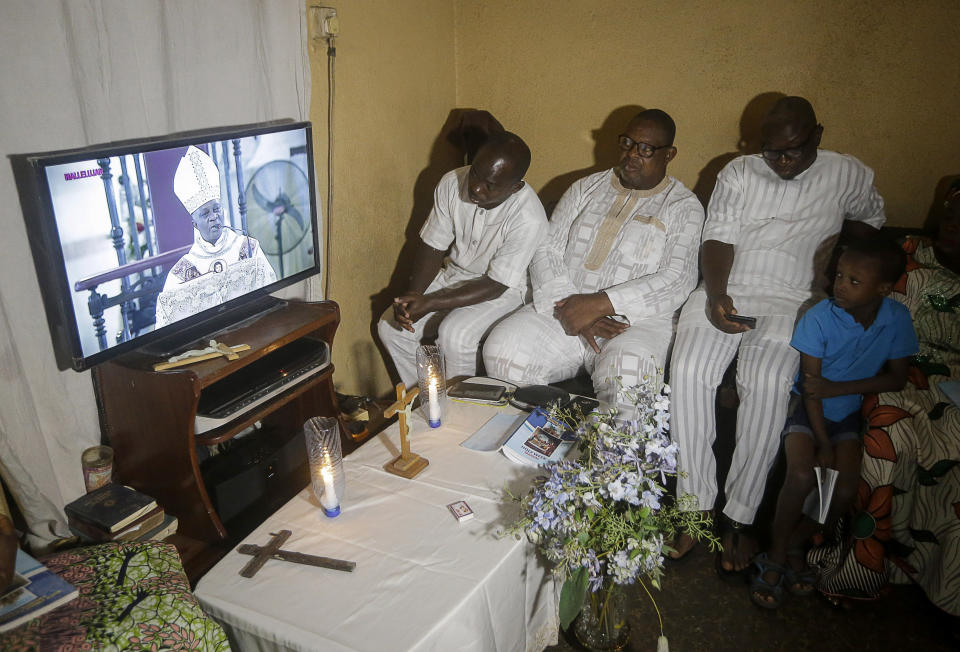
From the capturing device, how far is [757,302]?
103 inches

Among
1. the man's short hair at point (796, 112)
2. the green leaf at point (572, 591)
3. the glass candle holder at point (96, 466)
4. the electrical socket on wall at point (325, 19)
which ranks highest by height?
the electrical socket on wall at point (325, 19)

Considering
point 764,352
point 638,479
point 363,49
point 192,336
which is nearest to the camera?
point 638,479

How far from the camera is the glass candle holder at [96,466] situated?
6.65 ft

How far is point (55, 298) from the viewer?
1838 mm

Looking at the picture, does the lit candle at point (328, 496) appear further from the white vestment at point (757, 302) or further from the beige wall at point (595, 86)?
the beige wall at point (595, 86)

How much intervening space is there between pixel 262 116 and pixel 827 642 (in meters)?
2.58

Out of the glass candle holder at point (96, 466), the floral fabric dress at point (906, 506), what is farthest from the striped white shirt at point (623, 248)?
the glass candle holder at point (96, 466)

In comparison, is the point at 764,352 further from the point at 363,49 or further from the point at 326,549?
the point at 363,49

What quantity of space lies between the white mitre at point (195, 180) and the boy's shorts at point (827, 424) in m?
2.09

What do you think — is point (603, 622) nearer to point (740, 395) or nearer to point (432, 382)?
point (432, 382)

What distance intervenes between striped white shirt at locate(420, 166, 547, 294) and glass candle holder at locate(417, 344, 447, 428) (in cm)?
92

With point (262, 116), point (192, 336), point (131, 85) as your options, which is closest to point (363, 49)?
point (262, 116)

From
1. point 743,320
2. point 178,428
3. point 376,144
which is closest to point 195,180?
point 178,428

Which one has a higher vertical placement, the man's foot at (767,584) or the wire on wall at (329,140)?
the wire on wall at (329,140)
